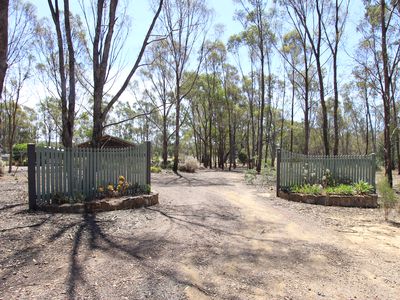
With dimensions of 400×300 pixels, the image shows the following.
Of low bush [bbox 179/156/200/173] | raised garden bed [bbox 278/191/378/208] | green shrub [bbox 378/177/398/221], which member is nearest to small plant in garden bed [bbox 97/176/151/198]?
raised garden bed [bbox 278/191/378/208]

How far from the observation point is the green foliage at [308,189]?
11.6 meters

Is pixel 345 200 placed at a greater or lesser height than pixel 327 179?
lesser

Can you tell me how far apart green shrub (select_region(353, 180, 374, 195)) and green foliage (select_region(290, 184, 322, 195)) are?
1.26m

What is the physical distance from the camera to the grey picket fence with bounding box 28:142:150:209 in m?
7.76

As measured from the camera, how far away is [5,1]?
455cm

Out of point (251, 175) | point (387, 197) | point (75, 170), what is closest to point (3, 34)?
point (75, 170)

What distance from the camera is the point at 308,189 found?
11.8 meters

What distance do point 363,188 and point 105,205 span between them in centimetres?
873

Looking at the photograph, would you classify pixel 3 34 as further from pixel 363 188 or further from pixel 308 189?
pixel 363 188

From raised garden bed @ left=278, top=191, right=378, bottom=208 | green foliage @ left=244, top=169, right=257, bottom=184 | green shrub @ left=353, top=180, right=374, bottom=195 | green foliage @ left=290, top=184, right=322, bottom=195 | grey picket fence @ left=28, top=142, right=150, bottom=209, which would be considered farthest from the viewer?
green foliage @ left=244, top=169, right=257, bottom=184

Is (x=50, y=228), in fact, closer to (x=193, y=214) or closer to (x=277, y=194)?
(x=193, y=214)

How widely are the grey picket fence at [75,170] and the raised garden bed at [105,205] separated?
46cm

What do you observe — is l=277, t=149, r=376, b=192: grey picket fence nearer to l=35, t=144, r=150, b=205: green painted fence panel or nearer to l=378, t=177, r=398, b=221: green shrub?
l=378, t=177, r=398, b=221: green shrub

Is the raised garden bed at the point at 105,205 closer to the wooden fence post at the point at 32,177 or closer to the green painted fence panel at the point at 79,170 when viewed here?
the wooden fence post at the point at 32,177
